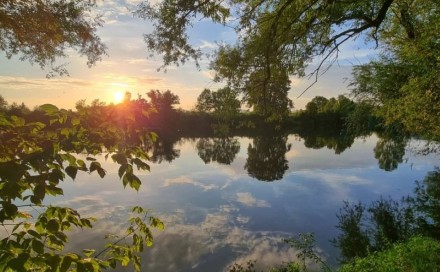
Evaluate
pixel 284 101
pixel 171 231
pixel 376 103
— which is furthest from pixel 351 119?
pixel 171 231

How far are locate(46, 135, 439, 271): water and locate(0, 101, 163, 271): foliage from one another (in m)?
9.55

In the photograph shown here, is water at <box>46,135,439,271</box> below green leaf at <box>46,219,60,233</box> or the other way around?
below

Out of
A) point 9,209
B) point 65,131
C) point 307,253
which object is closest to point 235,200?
→ point 307,253

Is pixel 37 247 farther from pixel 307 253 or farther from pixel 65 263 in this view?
pixel 307 253

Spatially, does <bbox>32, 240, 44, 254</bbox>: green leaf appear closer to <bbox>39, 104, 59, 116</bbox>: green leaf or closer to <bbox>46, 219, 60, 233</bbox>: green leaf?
<bbox>46, 219, 60, 233</bbox>: green leaf

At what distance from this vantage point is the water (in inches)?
519

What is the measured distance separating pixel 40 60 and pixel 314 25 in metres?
11.7

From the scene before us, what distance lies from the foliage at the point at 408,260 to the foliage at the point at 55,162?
7.99m

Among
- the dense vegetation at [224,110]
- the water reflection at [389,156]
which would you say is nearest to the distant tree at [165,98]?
the water reflection at [389,156]

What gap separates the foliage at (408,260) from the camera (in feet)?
28.5

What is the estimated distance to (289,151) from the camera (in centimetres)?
4534

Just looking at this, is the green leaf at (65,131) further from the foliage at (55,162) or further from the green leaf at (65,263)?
the green leaf at (65,263)

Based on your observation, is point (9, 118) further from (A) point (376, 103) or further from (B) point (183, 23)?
(A) point (376, 103)

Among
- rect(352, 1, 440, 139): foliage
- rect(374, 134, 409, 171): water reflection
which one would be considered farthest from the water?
rect(352, 1, 440, 139): foliage
